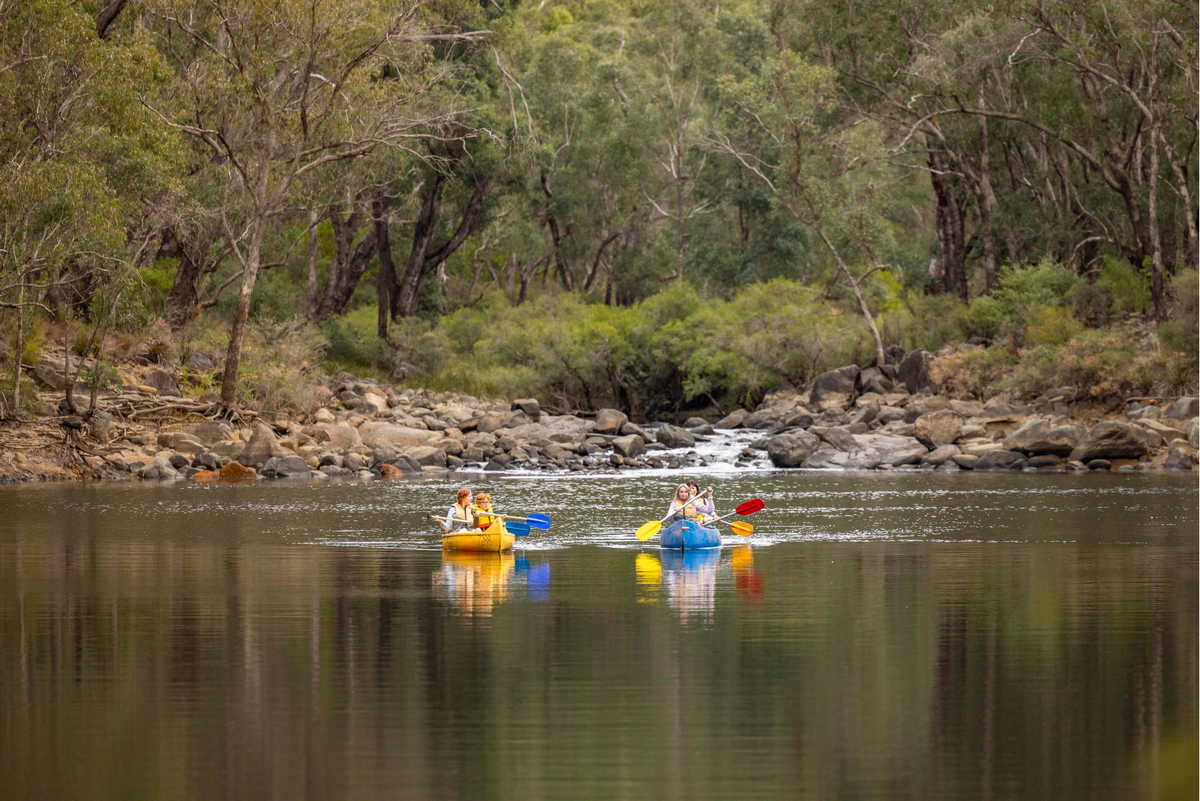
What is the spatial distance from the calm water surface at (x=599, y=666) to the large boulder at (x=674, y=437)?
22383 millimetres

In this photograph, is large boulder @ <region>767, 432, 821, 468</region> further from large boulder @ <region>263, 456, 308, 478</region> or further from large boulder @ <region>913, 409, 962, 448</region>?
large boulder @ <region>263, 456, 308, 478</region>

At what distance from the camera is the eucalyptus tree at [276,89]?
4228cm

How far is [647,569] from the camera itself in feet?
67.2

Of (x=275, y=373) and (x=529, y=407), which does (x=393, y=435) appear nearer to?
(x=275, y=373)

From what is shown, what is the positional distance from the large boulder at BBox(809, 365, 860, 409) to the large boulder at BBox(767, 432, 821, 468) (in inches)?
334

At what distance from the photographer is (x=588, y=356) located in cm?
5809

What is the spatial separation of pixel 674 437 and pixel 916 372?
9074mm

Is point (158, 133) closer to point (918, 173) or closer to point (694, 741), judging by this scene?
point (694, 741)

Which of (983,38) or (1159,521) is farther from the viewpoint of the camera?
(983,38)

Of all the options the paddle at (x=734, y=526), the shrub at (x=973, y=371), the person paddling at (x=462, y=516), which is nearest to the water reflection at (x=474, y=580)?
the person paddling at (x=462, y=516)

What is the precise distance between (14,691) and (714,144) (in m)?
51.1

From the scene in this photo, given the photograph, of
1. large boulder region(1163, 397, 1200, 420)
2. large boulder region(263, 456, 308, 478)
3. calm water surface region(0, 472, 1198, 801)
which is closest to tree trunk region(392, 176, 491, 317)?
large boulder region(263, 456, 308, 478)

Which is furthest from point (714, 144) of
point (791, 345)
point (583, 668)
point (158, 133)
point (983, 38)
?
point (583, 668)

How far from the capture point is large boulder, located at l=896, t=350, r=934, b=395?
5250 cm
